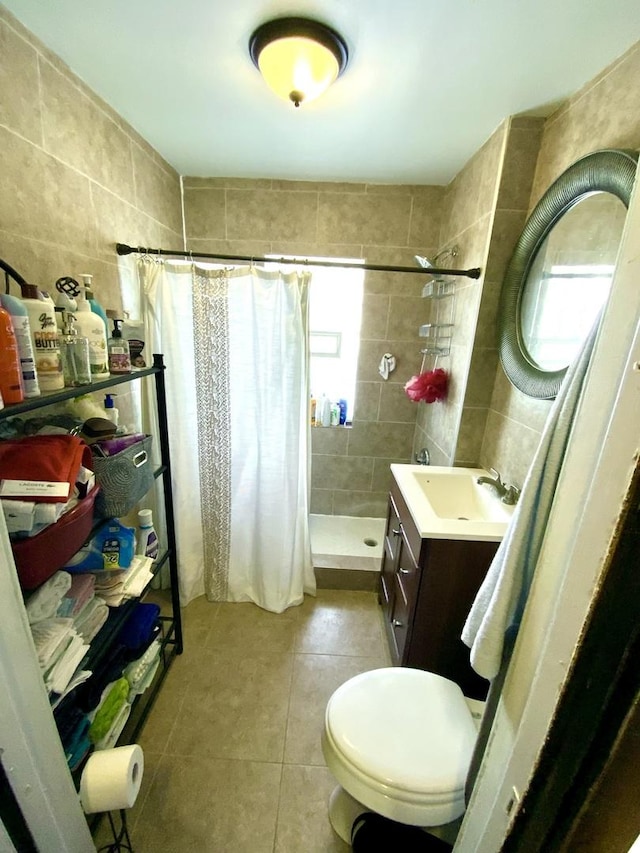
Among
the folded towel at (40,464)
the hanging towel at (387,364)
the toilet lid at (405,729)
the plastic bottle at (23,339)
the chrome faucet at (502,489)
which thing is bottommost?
the toilet lid at (405,729)

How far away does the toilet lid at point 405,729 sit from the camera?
83 cm

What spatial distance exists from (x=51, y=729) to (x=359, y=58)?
1.93 meters

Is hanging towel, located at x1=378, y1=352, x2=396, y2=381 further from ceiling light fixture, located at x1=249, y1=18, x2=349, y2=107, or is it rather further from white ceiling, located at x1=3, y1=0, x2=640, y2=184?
ceiling light fixture, located at x1=249, y1=18, x2=349, y2=107

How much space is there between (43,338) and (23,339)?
0.09m

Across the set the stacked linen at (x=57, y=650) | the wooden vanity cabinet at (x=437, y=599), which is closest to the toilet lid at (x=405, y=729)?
the wooden vanity cabinet at (x=437, y=599)

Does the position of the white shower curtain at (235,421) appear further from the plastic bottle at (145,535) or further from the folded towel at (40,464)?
the folded towel at (40,464)

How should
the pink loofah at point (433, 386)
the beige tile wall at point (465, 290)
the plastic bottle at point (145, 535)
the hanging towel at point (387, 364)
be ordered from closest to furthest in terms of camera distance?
the plastic bottle at point (145, 535)
the beige tile wall at point (465, 290)
the pink loofah at point (433, 386)
the hanging towel at point (387, 364)

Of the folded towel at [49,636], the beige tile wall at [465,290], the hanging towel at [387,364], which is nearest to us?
the folded towel at [49,636]

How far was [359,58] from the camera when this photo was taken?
1057 mm

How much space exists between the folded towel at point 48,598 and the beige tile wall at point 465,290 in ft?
5.29

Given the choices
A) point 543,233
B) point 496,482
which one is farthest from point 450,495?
point 543,233

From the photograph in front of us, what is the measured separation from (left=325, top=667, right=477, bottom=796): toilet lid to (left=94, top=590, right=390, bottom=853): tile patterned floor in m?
0.47

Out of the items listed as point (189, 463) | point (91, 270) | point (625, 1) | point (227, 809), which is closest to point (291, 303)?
point (91, 270)

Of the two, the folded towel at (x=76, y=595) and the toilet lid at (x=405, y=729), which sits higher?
the folded towel at (x=76, y=595)
